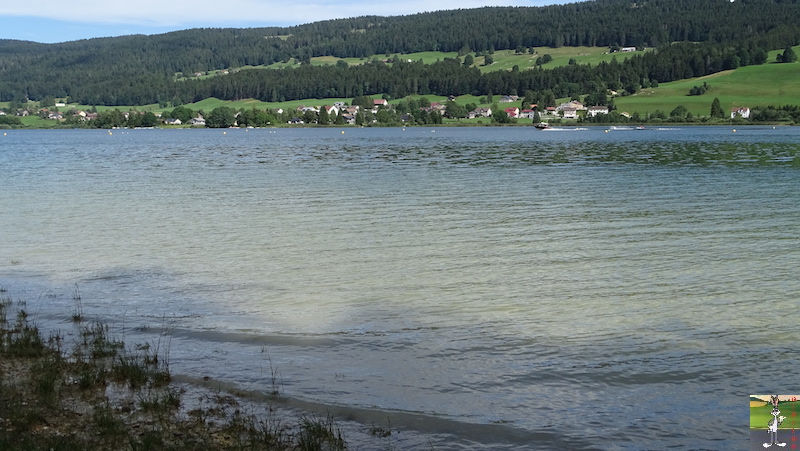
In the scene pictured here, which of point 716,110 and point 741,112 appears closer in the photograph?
point 741,112

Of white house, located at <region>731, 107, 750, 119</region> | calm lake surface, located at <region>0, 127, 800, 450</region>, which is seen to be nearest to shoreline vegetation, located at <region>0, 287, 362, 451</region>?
calm lake surface, located at <region>0, 127, 800, 450</region>

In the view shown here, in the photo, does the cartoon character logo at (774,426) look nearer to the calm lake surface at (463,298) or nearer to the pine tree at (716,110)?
the calm lake surface at (463,298)

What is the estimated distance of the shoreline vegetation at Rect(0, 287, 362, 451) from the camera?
352 inches

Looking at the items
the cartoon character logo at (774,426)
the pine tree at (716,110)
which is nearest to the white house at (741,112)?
the pine tree at (716,110)

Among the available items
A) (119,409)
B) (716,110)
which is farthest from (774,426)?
(716,110)

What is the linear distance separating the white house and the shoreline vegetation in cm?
20589

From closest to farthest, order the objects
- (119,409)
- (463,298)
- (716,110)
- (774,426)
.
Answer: (774,426) → (119,409) → (463,298) → (716,110)

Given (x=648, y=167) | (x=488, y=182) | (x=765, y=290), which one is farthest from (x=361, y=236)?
(x=648, y=167)

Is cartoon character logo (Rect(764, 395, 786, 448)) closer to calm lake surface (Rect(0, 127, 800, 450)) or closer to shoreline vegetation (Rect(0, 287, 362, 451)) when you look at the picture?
calm lake surface (Rect(0, 127, 800, 450))

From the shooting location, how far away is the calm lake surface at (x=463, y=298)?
1092 cm

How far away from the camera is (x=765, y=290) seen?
1767 cm

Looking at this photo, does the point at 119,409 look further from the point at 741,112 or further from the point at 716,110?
the point at 741,112

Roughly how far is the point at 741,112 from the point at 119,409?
21007cm

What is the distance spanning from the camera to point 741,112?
635 feet
